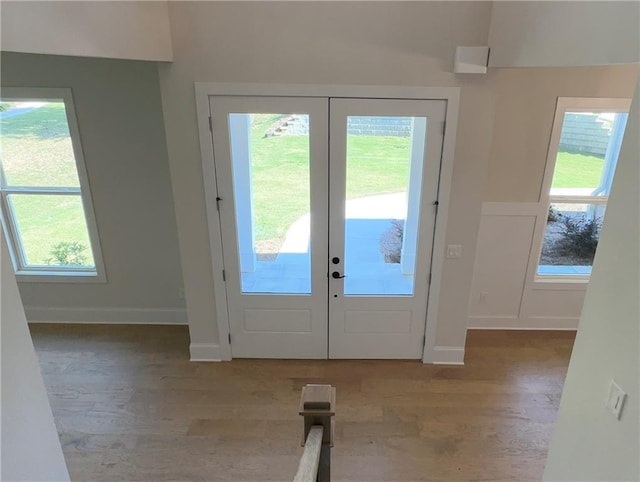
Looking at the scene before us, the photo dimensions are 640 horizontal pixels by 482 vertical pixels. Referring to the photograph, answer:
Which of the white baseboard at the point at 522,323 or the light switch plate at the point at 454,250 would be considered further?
the white baseboard at the point at 522,323

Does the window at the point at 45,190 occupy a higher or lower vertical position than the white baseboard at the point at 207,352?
higher

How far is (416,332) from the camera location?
11.8 ft

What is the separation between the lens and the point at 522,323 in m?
4.17

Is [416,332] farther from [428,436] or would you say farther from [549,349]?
[549,349]

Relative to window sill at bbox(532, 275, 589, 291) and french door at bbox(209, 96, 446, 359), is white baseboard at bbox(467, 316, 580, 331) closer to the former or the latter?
window sill at bbox(532, 275, 589, 291)

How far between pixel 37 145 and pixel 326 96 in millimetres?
2800

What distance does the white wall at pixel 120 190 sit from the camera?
3.49 metres

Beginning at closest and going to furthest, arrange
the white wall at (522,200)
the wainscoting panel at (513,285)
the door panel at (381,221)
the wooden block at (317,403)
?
the wooden block at (317,403)
the door panel at (381,221)
the white wall at (522,200)
the wainscoting panel at (513,285)

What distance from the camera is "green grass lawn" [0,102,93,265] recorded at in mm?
3689

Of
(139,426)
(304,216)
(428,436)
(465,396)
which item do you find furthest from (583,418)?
(139,426)

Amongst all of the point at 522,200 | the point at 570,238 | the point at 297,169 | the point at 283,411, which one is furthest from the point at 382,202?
the point at 570,238

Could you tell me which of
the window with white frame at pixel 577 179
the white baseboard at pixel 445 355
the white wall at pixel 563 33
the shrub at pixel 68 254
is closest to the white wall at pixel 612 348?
the white wall at pixel 563 33

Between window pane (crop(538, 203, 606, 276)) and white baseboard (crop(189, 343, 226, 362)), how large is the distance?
3.19m

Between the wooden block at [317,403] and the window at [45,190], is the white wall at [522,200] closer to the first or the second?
the wooden block at [317,403]
